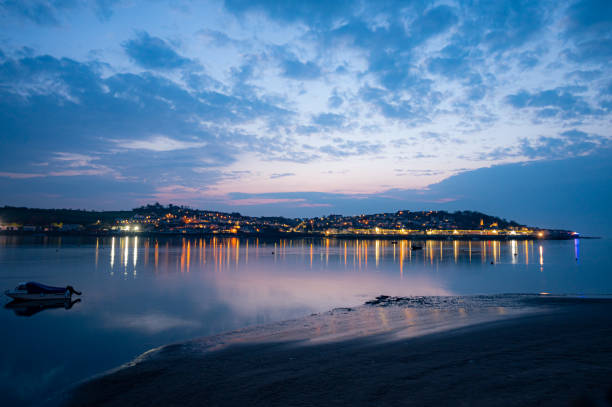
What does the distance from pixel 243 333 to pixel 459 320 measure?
7715 mm

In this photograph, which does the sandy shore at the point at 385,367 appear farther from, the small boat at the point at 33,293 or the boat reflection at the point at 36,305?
the small boat at the point at 33,293

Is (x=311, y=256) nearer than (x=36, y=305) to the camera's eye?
No

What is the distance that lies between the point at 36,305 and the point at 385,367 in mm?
19944

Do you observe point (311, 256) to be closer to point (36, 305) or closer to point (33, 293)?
point (33, 293)

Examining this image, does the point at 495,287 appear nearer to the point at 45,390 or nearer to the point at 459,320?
the point at 459,320

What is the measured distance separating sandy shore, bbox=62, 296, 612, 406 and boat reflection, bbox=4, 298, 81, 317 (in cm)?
1172

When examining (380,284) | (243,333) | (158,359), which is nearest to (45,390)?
(158,359)

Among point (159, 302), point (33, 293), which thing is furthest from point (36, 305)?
point (159, 302)

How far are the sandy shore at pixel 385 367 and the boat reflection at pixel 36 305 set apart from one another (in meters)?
11.7

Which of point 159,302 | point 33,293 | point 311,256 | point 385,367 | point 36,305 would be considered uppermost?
point 385,367

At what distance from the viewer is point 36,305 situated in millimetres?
20062

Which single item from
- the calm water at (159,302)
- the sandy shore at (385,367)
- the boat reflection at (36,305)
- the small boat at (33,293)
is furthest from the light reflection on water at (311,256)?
the sandy shore at (385,367)

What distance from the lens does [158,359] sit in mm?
10273

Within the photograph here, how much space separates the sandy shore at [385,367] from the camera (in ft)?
21.1
